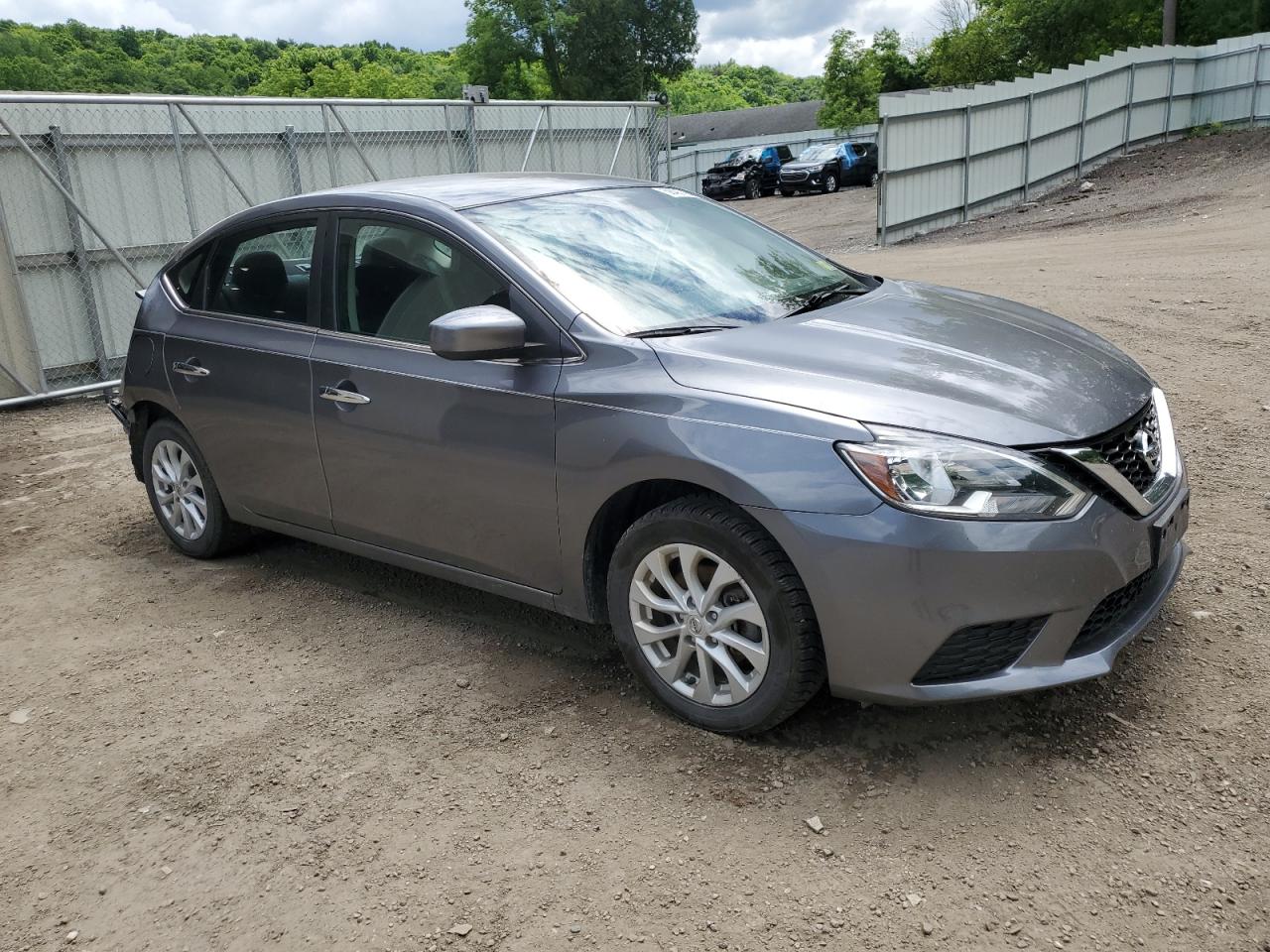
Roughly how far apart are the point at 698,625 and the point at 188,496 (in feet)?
10.1

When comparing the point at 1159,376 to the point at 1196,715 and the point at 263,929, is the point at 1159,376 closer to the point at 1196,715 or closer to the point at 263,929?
the point at 1196,715

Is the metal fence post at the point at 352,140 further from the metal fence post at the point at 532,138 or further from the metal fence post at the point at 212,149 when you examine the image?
the metal fence post at the point at 532,138

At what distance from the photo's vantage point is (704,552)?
3.34 m

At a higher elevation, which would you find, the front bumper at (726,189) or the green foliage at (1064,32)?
the green foliage at (1064,32)

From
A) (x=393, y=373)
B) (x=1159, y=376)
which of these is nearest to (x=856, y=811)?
(x=393, y=373)

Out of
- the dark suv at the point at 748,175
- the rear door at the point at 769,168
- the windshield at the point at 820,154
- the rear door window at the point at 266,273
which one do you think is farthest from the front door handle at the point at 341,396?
the rear door at the point at 769,168

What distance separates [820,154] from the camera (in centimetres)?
3553

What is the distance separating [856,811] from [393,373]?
2227mm

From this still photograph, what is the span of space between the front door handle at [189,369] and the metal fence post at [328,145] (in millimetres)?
7110

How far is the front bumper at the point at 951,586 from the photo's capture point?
116 inches

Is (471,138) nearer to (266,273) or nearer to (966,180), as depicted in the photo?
(266,273)

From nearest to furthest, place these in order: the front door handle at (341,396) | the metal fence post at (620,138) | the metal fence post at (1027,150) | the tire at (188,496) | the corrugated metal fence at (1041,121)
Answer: the front door handle at (341,396), the tire at (188,496), the metal fence post at (620,138), the corrugated metal fence at (1041,121), the metal fence post at (1027,150)

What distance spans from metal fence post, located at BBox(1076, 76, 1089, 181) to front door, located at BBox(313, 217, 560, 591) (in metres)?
20.2

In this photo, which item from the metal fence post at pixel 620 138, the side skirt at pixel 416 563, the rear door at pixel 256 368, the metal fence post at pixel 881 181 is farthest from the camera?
the metal fence post at pixel 881 181
